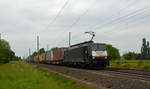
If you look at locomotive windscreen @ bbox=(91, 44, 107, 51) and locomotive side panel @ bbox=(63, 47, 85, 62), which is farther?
locomotive side panel @ bbox=(63, 47, 85, 62)

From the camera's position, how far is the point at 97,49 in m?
25.7

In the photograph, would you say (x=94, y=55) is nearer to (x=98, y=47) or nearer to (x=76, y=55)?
(x=98, y=47)

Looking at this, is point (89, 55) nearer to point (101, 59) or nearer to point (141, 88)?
point (101, 59)

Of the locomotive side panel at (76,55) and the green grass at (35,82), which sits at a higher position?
the locomotive side panel at (76,55)

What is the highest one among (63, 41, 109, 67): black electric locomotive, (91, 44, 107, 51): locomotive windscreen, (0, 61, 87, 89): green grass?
(91, 44, 107, 51): locomotive windscreen

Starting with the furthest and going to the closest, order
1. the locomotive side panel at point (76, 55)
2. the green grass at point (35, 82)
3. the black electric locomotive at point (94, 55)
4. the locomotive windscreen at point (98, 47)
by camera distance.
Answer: the locomotive side panel at point (76, 55)
the locomotive windscreen at point (98, 47)
the black electric locomotive at point (94, 55)
the green grass at point (35, 82)

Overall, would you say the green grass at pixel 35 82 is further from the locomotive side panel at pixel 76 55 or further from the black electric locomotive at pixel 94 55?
the locomotive side panel at pixel 76 55

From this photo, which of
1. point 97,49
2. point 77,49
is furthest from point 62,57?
point 97,49

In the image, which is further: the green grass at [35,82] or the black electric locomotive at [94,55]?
the black electric locomotive at [94,55]

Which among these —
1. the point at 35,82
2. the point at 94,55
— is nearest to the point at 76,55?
the point at 94,55

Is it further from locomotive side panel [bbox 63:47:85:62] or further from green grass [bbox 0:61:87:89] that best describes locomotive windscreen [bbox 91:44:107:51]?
green grass [bbox 0:61:87:89]

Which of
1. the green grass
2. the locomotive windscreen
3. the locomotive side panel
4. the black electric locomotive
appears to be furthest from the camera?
the locomotive side panel

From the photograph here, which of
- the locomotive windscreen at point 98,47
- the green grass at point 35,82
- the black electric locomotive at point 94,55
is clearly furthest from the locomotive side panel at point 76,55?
the green grass at point 35,82

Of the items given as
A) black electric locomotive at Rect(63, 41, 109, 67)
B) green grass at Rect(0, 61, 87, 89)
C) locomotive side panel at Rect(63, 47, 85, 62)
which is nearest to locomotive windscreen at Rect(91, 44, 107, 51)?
black electric locomotive at Rect(63, 41, 109, 67)
